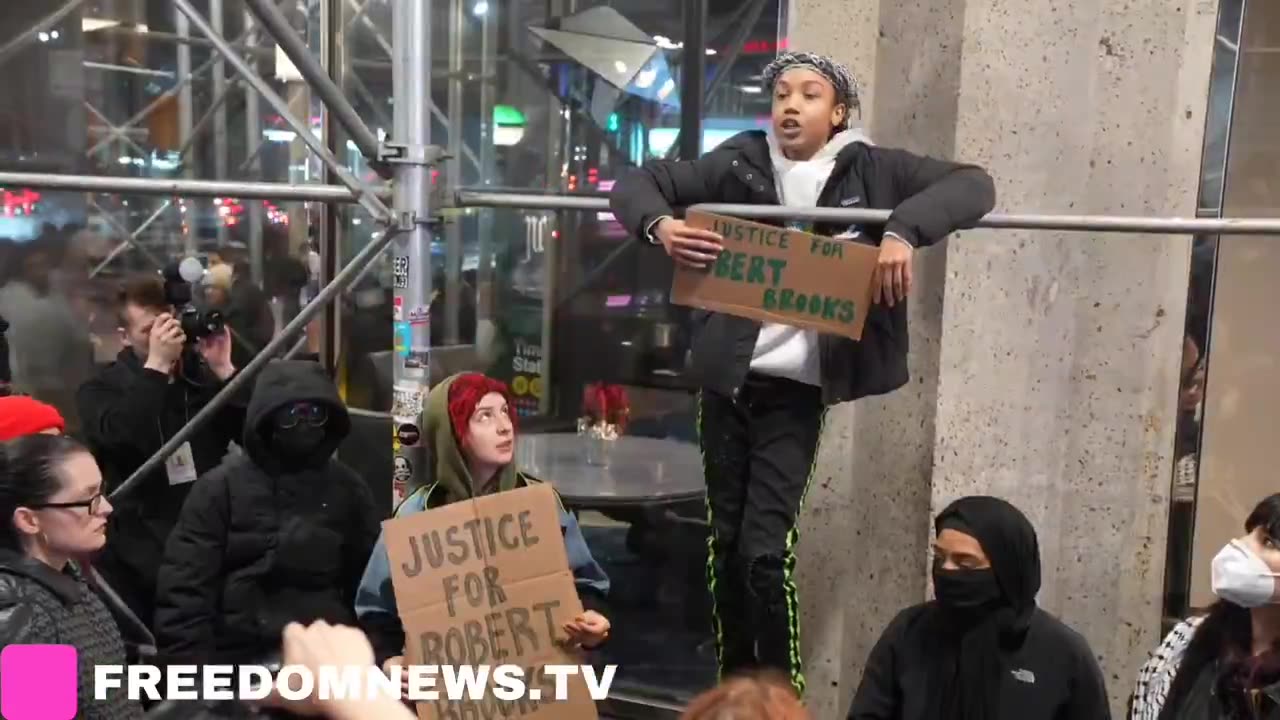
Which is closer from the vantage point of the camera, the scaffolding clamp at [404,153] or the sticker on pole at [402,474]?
the scaffolding clamp at [404,153]

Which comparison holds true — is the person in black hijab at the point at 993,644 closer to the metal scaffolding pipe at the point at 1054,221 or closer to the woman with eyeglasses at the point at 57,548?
the metal scaffolding pipe at the point at 1054,221

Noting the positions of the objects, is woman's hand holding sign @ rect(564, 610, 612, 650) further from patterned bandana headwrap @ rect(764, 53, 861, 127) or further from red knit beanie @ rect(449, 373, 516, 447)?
patterned bandana headwrap @ rect(764, 53, 861, 127)

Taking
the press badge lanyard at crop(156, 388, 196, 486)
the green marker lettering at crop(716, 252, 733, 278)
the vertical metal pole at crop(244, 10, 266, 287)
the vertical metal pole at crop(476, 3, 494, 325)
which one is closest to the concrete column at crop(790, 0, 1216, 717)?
the green marker lettering at crop(716, 252, 733, 278)

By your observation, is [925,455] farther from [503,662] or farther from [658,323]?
[658,323]

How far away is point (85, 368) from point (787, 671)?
4747mm

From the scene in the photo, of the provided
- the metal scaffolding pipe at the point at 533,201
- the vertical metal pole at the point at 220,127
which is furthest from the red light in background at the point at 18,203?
the metal scaffolding pipe at the point at 533,201

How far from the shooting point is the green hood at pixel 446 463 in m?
2.69

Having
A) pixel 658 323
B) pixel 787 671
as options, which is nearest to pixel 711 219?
pixel 787 671

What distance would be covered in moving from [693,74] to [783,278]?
314cm

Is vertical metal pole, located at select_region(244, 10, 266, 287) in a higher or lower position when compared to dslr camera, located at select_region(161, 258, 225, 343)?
higher

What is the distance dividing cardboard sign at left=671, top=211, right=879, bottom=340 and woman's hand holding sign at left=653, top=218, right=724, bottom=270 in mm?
16

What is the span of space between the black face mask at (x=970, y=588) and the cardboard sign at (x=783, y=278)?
54 cm

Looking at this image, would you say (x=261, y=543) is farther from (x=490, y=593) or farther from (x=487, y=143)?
(x=487, y=143)

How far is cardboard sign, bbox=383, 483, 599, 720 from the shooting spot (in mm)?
2389
